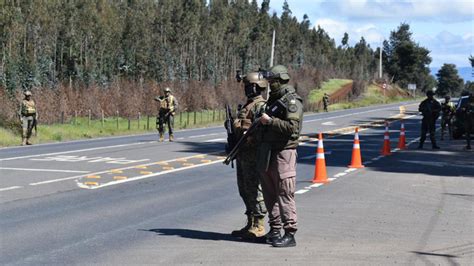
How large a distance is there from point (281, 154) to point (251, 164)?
614 mm

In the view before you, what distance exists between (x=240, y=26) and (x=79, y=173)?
93346mm

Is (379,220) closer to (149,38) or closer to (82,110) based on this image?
(82,110)

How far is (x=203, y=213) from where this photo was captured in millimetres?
10438

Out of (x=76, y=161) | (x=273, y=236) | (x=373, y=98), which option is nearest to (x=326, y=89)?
(x=373, y=98)

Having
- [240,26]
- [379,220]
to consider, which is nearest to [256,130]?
[379,220]

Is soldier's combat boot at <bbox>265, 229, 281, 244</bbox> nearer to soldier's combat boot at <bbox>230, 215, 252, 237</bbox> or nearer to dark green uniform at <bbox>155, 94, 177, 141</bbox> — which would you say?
soldier's combat boot at <bbox>230, 215, 252, 237</bbox>

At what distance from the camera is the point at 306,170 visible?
56.6 feet

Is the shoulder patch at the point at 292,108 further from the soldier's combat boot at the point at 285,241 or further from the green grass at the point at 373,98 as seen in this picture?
the green grass at the point at 373,98

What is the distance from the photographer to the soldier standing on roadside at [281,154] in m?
7.64

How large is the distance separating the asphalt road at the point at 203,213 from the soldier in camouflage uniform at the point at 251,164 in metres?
0.30

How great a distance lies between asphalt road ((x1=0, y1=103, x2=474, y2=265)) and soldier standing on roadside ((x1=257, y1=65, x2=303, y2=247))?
15.1 inches

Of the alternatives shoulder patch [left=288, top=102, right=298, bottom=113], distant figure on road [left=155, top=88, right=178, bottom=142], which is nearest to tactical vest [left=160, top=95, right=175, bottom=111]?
distant figure on road [left=155, top=88, right=178, bottom=142]

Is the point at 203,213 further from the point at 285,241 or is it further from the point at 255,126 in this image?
the point at 255,126

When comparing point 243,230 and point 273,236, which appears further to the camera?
point 243,230
